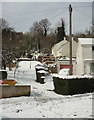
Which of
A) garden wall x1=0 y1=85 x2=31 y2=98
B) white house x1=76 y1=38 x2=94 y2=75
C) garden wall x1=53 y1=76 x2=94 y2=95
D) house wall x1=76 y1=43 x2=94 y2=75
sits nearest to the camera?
garden wall x1=0 y1=85 x2=31 y2=98

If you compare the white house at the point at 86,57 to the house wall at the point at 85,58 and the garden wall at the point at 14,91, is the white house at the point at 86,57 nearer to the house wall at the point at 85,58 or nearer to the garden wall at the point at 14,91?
the house wall at the point at 85,58

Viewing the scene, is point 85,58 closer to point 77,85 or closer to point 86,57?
point 86,57

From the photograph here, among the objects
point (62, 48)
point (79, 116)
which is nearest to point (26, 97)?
point (79, 116)

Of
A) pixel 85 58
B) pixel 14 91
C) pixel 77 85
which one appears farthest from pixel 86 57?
pixel 14 91

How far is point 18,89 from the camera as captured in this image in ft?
55.8

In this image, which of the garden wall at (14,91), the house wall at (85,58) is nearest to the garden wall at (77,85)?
the garden wall at (14,91)

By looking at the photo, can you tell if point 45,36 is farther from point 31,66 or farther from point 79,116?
point 79,116

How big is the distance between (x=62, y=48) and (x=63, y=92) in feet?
167

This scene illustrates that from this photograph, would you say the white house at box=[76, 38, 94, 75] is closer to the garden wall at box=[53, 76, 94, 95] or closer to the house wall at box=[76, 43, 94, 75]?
the house wall at box=[76, 43, 94, 75]

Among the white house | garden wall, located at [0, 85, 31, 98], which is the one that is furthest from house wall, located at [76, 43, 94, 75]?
garden wall, located at [0, 85, 31, 98]

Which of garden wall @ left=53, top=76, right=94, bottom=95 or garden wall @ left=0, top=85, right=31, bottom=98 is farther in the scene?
garden wall @ left=53, top=76, right=94, bottom=95

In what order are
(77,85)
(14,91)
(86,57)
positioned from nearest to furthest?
(14,91) → (77,85) → (86,57)

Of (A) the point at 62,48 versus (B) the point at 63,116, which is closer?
(B) the point at 63,116

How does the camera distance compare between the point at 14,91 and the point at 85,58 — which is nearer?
the point at 14,91
